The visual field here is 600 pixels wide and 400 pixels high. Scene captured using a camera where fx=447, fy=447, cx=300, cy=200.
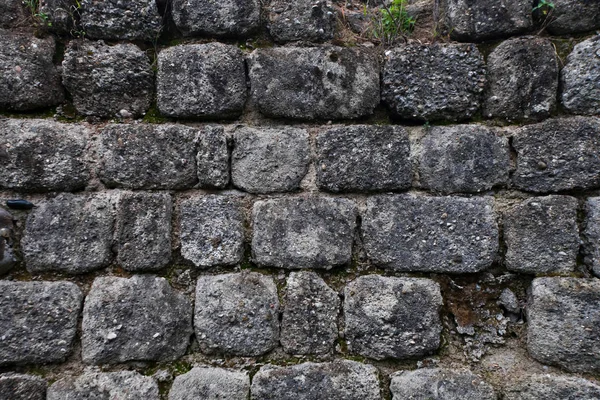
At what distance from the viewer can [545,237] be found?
1.63 metres

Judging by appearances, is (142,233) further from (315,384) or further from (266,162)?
(315,384)

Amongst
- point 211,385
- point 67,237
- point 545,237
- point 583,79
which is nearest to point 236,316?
point 211,385

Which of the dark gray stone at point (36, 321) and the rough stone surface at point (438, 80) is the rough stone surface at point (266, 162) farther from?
the dark gray stone at point (36, 321)

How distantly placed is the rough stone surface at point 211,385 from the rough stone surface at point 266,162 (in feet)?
2.21

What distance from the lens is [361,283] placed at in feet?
5.45

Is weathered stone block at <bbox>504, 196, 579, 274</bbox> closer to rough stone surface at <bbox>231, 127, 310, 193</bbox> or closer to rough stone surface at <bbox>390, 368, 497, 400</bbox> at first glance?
rough stone surface at <bbox>390, 368, 497, 400</bbox>

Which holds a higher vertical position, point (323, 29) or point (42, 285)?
point (323, 29)

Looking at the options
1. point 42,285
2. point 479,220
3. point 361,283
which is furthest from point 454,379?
point 42,285

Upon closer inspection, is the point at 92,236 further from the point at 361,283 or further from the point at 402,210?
the point at 402,210

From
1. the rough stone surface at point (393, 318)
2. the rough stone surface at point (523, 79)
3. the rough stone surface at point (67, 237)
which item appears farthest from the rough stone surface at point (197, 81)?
the rough stone surface at point (523, 79)

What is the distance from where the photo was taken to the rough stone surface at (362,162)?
1.70 meters

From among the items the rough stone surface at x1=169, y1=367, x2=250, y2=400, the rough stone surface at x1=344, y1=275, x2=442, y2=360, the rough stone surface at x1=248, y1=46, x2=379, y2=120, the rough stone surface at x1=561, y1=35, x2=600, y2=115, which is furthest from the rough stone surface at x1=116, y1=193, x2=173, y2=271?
the rough stone surface at x1=561, y1=35, x2=600, y2=115

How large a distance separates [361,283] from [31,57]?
150 centimetres

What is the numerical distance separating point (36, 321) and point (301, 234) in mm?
993
